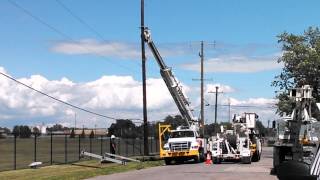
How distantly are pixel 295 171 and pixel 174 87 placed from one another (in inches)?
1373

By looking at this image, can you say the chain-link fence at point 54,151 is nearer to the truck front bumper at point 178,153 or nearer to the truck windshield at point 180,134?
the truck front bumper at point 178,153

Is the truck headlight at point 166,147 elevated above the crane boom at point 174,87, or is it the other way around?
the crane boom at point 174,87

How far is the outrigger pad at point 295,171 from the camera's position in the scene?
22.2ft

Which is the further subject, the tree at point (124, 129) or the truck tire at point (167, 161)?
the tree at point (124, 129)

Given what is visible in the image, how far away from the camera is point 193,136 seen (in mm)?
39438

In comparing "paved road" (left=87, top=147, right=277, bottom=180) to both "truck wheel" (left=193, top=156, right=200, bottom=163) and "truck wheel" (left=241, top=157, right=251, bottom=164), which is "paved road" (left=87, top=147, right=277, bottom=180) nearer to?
"truck wheel" (left=241, top=157, right=251, bottom=164)

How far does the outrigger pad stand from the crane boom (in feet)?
113

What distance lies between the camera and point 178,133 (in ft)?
129

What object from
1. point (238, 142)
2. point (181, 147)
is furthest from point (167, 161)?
point (238, 142)

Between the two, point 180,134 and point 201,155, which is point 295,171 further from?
point 201,155

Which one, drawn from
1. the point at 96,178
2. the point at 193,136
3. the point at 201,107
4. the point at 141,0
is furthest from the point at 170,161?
the point at 201,107

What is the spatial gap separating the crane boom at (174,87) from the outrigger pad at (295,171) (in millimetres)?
34489

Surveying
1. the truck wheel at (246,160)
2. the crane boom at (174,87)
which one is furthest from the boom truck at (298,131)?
the crane boom at (174,87)

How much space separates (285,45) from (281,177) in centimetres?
4156
